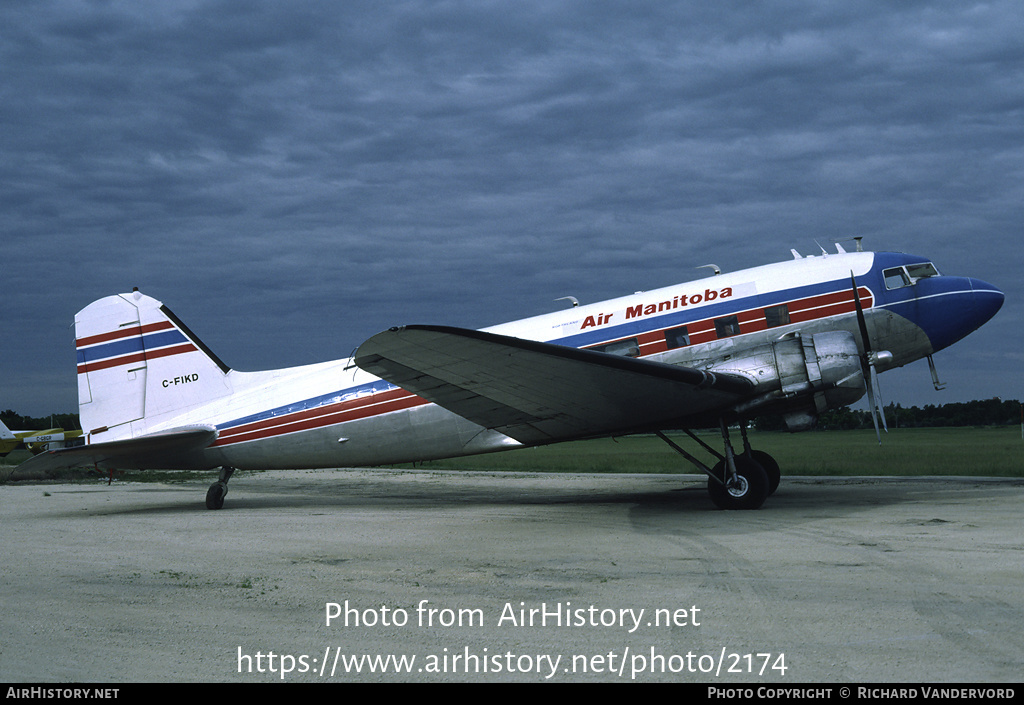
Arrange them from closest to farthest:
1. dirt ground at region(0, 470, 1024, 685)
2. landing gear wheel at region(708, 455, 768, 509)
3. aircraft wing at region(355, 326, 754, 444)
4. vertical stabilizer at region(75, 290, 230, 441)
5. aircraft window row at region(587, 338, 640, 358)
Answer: dirt ground at region(0, 470, 1024, 685) → aircraft wing at region(355, 326, 754, 444) → landing gear wheel at region(708, 455, 768, 509) → aircraft window row at region(587, 338, 640, 358) → vertical stabilizer at region(75, 290, 230, 441)

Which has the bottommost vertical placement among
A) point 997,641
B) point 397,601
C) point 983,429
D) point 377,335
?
point 983,429

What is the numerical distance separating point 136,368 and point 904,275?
15.6 meters

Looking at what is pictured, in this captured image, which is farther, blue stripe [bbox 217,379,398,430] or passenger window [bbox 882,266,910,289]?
blue stripe [bbox 217,379,398,430]

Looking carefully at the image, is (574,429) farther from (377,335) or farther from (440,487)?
(440,487)

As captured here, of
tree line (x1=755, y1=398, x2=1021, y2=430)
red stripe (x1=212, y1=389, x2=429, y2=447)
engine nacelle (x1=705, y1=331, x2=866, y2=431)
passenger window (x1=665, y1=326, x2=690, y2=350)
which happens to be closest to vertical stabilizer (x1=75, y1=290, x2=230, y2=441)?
red stripe (x1=212, y1=389, x2=429, y2=447)

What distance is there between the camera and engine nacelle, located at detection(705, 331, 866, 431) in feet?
42.0

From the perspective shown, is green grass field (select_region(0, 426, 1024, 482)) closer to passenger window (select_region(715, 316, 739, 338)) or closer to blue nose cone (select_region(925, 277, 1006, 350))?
passenger window (select_region(715, 316, 739, 338))

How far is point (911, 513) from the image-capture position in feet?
39.3

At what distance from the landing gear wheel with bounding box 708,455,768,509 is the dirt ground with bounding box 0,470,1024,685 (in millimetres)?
264

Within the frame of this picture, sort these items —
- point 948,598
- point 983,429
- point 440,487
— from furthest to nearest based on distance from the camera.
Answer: point 983,429 < point 440,487 < point 948,598

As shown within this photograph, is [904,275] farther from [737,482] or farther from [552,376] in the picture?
[552,376]

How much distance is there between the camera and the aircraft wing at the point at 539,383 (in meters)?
10.5

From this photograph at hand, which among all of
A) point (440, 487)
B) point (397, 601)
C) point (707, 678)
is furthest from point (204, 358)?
point (707, 678)

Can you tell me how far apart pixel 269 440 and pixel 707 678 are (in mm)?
12962
